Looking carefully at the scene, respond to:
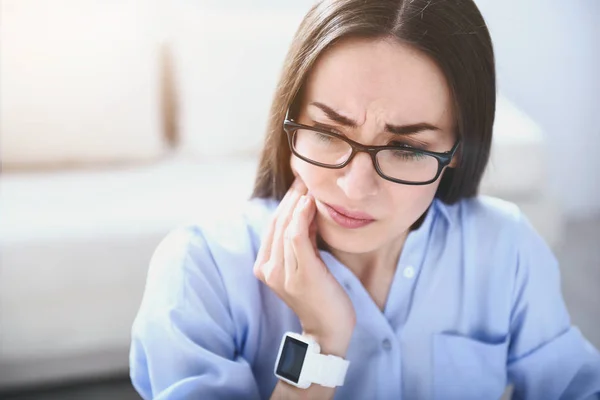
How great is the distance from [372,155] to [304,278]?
0.67ft

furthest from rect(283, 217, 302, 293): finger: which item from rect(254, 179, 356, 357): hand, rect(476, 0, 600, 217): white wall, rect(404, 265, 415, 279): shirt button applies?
rect(476, 0, 600, 217): white wall

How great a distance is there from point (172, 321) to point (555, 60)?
2064mm

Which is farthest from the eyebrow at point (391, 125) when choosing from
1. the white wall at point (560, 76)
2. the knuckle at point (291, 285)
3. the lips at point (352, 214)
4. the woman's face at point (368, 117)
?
the white wall at point (560, 76)

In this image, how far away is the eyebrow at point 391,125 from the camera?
87cm

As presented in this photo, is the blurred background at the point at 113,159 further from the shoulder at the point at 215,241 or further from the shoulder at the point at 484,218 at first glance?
the shoulder at the point at 484,218

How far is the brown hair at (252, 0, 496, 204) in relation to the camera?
2.74 feet

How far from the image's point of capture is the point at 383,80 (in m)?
0.84

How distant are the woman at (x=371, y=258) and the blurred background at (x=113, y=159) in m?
0.60

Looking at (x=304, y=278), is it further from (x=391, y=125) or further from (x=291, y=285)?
(x=391, y=125)

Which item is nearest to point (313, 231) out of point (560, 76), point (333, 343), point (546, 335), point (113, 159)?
point (333, 343)

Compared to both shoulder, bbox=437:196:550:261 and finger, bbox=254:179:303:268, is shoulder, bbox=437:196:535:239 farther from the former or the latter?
finger, bbox=254:179:303:268

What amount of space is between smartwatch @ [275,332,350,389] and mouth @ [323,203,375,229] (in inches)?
7.0

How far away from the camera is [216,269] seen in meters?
0.99

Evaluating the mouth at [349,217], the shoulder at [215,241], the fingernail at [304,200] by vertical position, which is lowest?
the shoulder at [215,241]
